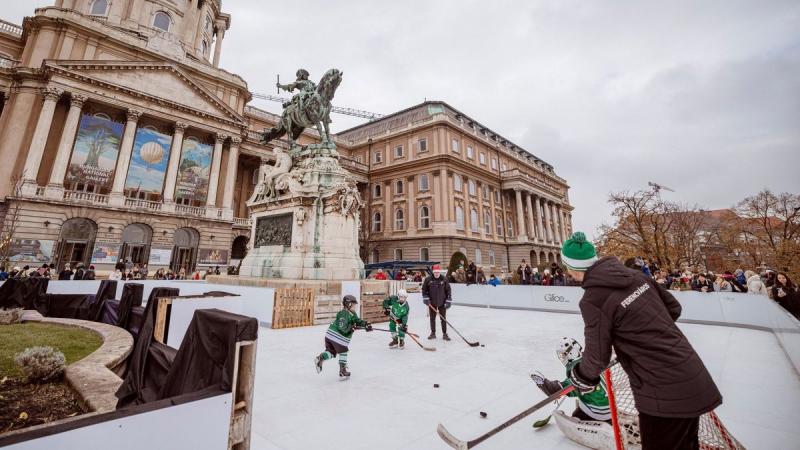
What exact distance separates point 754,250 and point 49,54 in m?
58.8

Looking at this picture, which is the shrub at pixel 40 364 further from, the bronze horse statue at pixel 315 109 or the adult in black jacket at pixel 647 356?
the bronze horse statue at pixel 315 109

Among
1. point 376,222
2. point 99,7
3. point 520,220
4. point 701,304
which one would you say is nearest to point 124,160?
point 99,7

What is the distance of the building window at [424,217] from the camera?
115 feet

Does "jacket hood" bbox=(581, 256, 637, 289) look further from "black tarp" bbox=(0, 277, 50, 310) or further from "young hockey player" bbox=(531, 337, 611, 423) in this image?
"black tarp" bbox=(0, 277, 50, 310)

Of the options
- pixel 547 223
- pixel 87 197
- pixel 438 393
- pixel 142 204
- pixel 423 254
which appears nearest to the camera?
pixel 438 393

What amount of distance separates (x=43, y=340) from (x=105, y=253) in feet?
71.4

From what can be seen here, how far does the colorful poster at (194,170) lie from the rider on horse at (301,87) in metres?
20.6

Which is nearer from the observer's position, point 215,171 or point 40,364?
point 40,364

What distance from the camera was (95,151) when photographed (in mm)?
23719

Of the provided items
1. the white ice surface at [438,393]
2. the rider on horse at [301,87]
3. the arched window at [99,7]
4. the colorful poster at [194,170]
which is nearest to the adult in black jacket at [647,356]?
the white ice surface at [438,393]

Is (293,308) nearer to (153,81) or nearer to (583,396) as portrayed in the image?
(583,396)

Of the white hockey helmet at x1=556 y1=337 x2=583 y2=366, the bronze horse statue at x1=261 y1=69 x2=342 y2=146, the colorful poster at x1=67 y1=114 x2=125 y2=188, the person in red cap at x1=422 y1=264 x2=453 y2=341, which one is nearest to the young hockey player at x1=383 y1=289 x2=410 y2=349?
the person in red cap at x1=422 y1=264 x2=453 y2=341

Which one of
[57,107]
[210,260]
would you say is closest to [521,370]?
[210,260]

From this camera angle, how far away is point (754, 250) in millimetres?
26875
